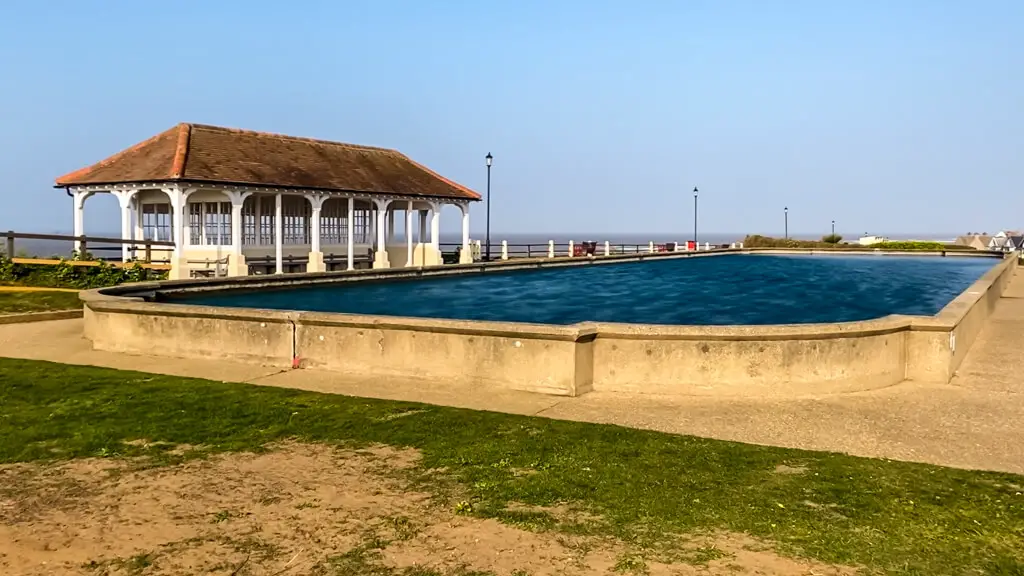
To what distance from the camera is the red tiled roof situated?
2567 cm

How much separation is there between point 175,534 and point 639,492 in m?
2.64

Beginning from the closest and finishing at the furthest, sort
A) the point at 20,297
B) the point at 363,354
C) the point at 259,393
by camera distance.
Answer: the point at 259,393 → the point at 363,354 → the point at 20,297

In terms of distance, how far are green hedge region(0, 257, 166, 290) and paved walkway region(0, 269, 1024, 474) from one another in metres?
11.6

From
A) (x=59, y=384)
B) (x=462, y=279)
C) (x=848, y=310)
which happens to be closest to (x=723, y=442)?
(x=59, y=384)

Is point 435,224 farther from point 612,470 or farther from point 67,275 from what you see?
point 612,470

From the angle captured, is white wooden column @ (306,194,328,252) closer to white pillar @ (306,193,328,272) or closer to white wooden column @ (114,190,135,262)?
white pillar @ (306,193,328,272)

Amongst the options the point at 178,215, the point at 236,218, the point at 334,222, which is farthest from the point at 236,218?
the point at 334,222

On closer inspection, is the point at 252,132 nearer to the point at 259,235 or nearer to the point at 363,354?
the point at 259,235

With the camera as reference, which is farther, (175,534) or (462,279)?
(462,279)

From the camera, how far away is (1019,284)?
2592cm

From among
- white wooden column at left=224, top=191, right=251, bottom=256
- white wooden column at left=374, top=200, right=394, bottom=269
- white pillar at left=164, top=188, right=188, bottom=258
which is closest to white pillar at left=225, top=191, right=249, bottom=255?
white wooden column at left=224, top=191, right=251, bottom=256

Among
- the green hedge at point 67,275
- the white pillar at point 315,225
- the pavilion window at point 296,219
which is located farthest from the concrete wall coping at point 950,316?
the pavilion window at point 296,219

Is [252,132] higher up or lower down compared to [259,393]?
higher up

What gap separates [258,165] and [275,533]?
83.5 ft
